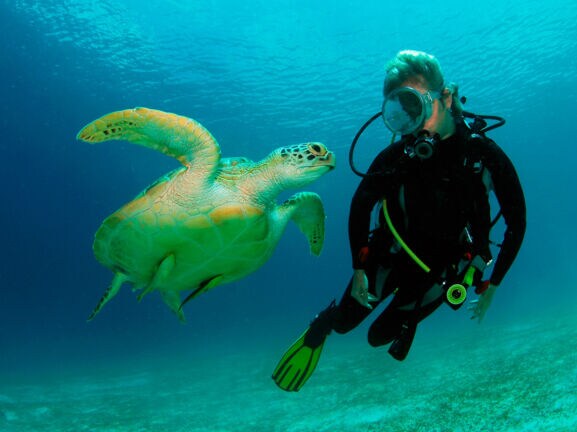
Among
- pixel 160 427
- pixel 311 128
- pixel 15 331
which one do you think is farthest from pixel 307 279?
pixel 160 427

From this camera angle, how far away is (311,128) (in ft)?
79.5

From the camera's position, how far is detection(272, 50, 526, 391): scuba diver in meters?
2.82

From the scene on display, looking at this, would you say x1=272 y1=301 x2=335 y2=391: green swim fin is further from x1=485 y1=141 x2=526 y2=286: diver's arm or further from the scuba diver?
x1=485 y1=141 x2=526 y2=286: diver's arm

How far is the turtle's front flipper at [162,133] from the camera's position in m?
3.53

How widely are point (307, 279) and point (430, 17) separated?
86395mm

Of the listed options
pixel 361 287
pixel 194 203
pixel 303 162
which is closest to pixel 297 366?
pixel 361 287

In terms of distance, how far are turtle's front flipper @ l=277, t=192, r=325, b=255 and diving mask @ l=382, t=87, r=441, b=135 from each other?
6.04 ft

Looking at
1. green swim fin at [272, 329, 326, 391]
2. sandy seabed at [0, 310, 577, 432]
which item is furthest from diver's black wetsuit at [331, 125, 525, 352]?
sandy seabed at [0, 310, 577, 432]

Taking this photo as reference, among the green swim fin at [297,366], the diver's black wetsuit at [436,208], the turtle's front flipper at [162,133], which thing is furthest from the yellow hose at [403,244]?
the green swim fin at [297,366]

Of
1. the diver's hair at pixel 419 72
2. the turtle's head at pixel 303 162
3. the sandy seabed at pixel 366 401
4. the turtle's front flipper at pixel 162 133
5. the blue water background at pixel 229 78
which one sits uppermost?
the blue water background at pixel 229 78

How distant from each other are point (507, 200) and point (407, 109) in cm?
108

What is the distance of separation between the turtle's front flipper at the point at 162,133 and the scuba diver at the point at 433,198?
4.91 ft

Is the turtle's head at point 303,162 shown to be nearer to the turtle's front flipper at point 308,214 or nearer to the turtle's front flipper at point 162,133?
the turtle's front flipper at point 308,214

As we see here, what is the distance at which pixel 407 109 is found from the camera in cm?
280
